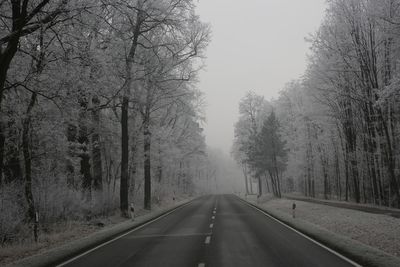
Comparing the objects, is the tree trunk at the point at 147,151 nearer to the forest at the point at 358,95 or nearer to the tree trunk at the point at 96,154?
the tree trunk at the point at 96,154

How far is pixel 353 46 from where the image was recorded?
27281 mm

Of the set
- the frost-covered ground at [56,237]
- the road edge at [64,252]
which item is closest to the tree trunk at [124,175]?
the frost-covered ground at [56,237]

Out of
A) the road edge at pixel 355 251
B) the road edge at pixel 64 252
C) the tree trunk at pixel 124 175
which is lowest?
the road edge at pixel 355 251

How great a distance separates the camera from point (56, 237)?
48.9 feet

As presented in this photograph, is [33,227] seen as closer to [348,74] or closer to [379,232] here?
[379,232]

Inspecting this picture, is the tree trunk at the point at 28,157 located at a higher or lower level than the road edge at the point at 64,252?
higher

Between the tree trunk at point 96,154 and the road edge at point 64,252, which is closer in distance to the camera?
the road edge at point 64,252

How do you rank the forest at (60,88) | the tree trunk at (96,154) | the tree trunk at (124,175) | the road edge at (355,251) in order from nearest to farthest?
the road edge at (355,251) → the forest at (60,88) → the tree trunk at (96,154) → the tree trunk at (124,175)

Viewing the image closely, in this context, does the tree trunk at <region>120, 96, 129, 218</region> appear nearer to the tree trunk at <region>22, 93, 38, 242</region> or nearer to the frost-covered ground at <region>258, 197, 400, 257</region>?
the tree trunk at <region>22, 93, 38, 242</region>

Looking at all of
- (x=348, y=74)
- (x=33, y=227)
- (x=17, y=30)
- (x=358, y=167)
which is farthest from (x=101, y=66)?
(x=358, y=167)

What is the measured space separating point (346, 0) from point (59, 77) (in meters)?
22.2

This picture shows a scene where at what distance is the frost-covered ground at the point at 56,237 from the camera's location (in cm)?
1163

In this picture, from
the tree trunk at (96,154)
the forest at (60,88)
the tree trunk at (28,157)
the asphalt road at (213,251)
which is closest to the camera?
the asphalt road at (213,251)

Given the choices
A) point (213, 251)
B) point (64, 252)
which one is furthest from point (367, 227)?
point (64, 252)
